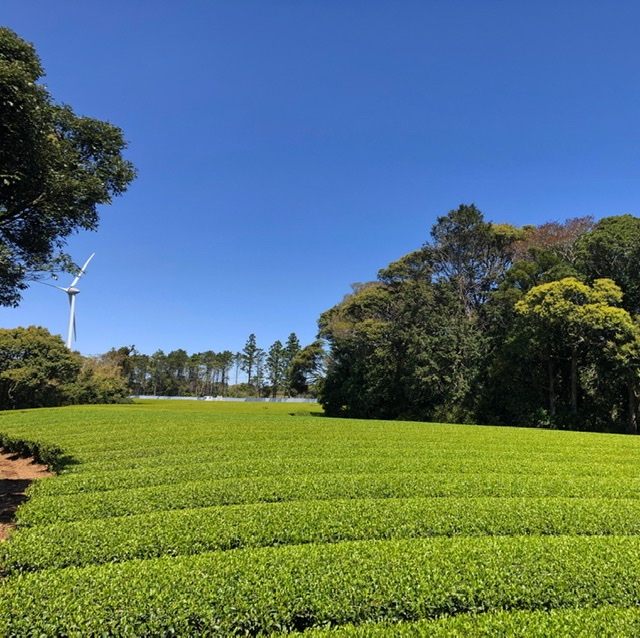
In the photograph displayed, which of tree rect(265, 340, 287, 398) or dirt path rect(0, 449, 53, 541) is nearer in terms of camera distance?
dirt path rect(0, 449, 53, 541)

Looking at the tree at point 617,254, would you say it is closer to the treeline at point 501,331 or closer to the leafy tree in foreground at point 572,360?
the treeline at point 501,331

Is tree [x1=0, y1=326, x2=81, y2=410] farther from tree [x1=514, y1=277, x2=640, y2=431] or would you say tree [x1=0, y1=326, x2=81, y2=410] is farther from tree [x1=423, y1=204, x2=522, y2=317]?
tree [x1=514, y1=277, x2=640, y2=431]

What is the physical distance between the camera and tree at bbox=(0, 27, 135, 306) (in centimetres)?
693

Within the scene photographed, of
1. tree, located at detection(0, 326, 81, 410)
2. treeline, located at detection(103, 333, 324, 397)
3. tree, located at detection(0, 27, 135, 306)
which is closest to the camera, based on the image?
tree, located at detection(0, 27, 135, 306)

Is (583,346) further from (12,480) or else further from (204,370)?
(204,370)

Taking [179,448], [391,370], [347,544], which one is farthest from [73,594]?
[391,370]

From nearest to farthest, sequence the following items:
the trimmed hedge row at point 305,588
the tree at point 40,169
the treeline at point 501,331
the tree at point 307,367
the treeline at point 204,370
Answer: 1. the trimmed hedge row at point 305,588
2. the tree at point 40,169
3. the treeline at point 501,331
4. the tree at point 307,367
5. the treeline at point 204,370

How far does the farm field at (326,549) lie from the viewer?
3857 mm

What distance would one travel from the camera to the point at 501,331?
28.8 meters

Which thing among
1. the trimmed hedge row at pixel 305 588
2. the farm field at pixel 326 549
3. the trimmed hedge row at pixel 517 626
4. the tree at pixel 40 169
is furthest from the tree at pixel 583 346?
the tree at pixel 40 169

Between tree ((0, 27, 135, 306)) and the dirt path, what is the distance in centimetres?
466

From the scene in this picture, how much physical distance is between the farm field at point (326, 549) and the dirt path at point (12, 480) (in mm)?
374

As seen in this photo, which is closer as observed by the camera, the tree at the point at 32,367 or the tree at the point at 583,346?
the tree at the point at 583,346

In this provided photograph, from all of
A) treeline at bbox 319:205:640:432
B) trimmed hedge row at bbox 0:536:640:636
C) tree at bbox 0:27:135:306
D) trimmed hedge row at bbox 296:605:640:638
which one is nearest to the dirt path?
trimmed hedge row at bbox 0:536:640:636
